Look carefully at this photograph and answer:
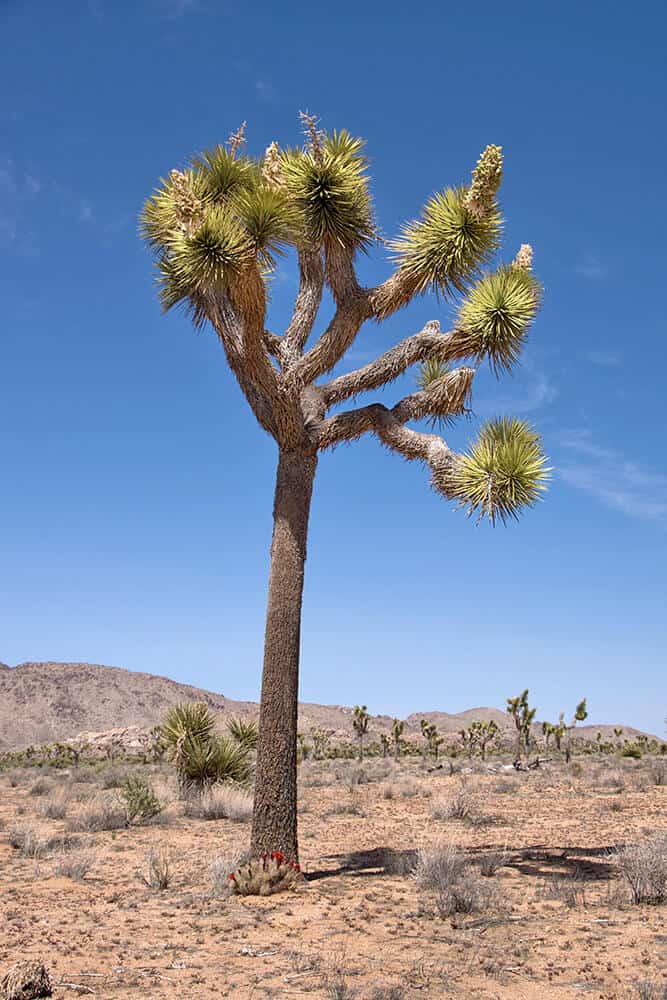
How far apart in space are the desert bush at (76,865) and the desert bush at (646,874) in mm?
6087

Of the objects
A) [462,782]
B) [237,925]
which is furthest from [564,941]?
[462,782]

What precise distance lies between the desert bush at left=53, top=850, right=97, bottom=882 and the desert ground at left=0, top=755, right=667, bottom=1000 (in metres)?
→ 0.04

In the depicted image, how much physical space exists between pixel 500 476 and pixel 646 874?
4292 mm

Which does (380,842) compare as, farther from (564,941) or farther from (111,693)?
(111,693)

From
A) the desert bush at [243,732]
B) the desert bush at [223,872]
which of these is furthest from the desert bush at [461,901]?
the desert bush at [243,732]

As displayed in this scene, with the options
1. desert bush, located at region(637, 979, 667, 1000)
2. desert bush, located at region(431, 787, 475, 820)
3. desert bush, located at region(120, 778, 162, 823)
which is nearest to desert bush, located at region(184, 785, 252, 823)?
desert bush, located at region(120, 778, 162, 823)

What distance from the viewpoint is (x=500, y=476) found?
9.61 meters

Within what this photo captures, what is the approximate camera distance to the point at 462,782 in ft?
70.7

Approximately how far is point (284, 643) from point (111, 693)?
223ft

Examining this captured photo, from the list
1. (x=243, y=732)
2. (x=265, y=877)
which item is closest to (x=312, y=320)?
(x=265, y=877)

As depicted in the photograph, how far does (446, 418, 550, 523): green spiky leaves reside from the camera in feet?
31.4

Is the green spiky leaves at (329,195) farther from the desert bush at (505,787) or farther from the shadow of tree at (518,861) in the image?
the desert bush at (505,787)

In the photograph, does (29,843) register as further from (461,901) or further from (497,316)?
(497,316)

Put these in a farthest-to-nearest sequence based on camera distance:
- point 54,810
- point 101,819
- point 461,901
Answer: point 54,810 → point 101,819 → point 461,901
